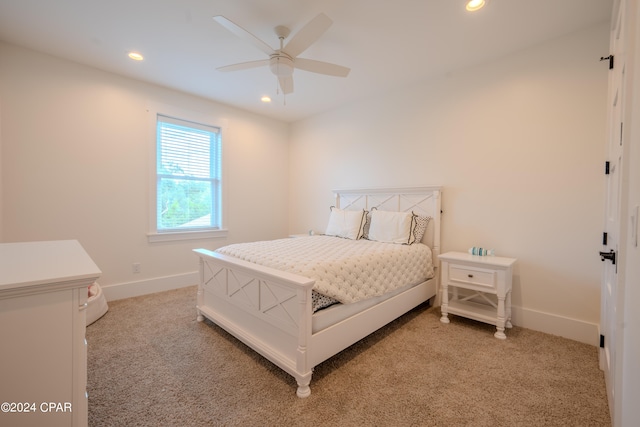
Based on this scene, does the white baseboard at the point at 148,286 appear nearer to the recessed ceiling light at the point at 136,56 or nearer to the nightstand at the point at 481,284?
the recessed ceiling light at the point at 136,56

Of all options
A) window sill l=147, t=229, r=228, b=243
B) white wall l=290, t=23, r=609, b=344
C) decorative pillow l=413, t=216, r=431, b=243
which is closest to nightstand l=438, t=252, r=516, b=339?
white wall l=290, t=23, r=609, b=344

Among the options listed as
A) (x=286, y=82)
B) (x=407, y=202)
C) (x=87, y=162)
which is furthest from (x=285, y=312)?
(x=87, y=162)

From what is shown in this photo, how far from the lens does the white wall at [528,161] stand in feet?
7.43

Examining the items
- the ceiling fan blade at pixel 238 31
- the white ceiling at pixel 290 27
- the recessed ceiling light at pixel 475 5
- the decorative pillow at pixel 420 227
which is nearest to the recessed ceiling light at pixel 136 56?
the white ceiling at pixel 290 27

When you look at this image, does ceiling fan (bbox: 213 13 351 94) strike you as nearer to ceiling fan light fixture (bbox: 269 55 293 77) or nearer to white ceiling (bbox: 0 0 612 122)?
ceiling fan light fixture (bbox: 269 55 293 77)

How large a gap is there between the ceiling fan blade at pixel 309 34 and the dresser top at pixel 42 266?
184 centimetres

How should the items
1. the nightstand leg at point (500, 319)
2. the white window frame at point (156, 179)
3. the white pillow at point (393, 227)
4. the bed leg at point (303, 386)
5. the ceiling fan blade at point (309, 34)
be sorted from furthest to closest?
1. the white window frame at point (156, 179)
2. the white pillow at point (393, 227)
3. the nightstand leg at point (500, 319)
4. the ceiling fan blade at point (309, 34)
5. the bed leg at point (303, 386)

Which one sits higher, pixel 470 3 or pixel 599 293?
pixel 470 3

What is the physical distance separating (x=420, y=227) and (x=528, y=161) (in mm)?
1183

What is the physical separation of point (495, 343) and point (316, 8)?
306cm

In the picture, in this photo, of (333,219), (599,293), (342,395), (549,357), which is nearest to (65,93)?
(333,219)

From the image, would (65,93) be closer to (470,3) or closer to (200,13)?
(200,13)

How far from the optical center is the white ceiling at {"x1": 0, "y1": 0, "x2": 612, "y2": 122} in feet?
6.68

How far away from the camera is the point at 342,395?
160 centimetres
